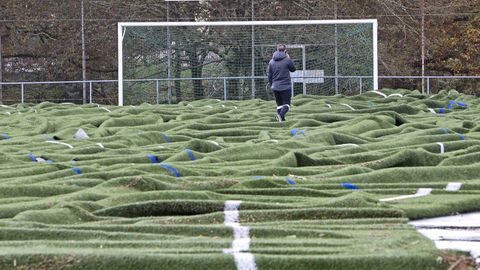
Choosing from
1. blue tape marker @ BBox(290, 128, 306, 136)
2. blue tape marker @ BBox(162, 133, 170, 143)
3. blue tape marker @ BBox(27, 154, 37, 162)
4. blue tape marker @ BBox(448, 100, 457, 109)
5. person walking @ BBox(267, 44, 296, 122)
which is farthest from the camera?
blue tape marker @ BBox(448, 100, 457, 109)

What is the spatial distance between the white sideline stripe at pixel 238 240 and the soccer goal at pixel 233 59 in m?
14.3

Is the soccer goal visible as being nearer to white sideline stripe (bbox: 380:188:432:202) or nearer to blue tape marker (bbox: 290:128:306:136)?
blue tape marker (bbox: 290:128:306:136)

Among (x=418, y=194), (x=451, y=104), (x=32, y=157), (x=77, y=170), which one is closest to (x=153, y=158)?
(x=32, y=157)

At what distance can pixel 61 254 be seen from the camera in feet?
14.5

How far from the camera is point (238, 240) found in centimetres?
492

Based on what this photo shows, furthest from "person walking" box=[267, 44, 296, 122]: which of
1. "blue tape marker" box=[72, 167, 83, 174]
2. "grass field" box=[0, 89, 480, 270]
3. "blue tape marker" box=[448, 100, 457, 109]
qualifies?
"blue tape marker" box=[72, 167, 83, 174]

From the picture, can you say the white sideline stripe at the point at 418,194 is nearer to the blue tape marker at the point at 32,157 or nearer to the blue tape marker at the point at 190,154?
the blue tape marker at the point at 190,154

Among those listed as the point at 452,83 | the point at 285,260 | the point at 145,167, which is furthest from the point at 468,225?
the point at 452,83

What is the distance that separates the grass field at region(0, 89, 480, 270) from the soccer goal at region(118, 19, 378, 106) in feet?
23.3

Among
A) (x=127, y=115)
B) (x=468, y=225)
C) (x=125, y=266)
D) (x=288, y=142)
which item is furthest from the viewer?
(x=127, y=115)

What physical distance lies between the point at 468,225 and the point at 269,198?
132 cm

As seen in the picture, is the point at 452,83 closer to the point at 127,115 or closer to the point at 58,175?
the point at 127,115

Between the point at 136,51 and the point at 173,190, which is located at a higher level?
the point at 136,51

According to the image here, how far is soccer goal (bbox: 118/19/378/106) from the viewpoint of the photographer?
20453 mm
